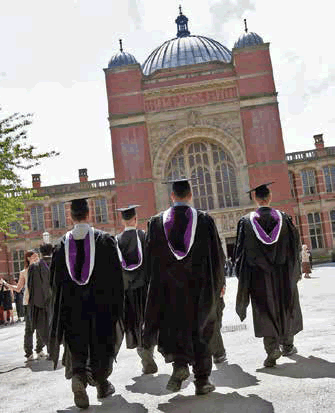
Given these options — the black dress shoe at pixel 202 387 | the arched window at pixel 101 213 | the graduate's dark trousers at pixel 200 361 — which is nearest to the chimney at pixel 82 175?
the arched window at pixel 101 213

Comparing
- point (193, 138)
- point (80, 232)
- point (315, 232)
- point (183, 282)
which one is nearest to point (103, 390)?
point (183, 282)

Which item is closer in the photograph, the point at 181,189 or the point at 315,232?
the point at 181,189

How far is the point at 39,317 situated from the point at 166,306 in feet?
11.9

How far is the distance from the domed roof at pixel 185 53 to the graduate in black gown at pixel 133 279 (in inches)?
1463

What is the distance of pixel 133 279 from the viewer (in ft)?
19.9

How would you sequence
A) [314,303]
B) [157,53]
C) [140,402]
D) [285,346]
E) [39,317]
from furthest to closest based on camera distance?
[157,53] → [314,303] → [39,317] → [285,346] → [140,402]

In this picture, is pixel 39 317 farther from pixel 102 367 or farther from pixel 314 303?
pixel 314 303

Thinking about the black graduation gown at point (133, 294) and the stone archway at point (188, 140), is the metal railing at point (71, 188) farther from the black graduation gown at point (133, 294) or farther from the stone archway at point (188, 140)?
the black graduation gown at point (133, 294)

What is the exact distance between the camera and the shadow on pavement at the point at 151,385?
4.72 m

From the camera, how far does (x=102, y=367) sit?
4582mm

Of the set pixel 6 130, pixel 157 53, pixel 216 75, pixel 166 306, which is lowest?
pixel 166 306

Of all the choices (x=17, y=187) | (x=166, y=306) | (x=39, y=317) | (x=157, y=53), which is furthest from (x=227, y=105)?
(x=166, y=306)

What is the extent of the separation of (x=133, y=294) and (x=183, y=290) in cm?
152

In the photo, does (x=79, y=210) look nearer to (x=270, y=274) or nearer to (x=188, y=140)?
(x=270, y=274)
